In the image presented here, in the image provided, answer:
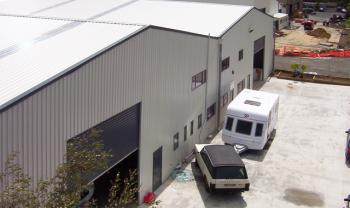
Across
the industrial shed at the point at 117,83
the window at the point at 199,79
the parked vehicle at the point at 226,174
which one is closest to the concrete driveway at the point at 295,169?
the parked vehicle at the point at 226,174

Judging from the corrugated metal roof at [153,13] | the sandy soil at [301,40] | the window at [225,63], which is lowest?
the sandy soil at [301,40]

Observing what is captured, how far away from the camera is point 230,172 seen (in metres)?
19.5

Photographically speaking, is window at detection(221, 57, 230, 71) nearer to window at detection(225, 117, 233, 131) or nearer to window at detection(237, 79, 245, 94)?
window at detection(237, 79, 245, 94)

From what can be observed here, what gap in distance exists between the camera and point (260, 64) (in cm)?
4238

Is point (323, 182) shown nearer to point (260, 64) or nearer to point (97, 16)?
point (97, 16)

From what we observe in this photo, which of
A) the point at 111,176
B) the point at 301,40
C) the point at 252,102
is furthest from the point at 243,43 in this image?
the point at 301,40


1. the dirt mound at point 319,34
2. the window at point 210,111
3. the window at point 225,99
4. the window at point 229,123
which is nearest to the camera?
the window at point 229,123

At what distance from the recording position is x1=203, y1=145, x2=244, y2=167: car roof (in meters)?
19.7

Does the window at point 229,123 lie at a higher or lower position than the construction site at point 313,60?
higher

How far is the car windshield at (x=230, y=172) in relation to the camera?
19453 millimetres

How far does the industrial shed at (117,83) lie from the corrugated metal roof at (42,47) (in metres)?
0.03

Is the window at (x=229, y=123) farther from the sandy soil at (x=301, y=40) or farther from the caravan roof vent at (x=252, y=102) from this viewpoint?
the sandy soil at (x=301, y=40)

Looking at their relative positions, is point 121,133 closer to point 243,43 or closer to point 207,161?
point 207,161

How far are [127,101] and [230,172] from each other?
5.47m
